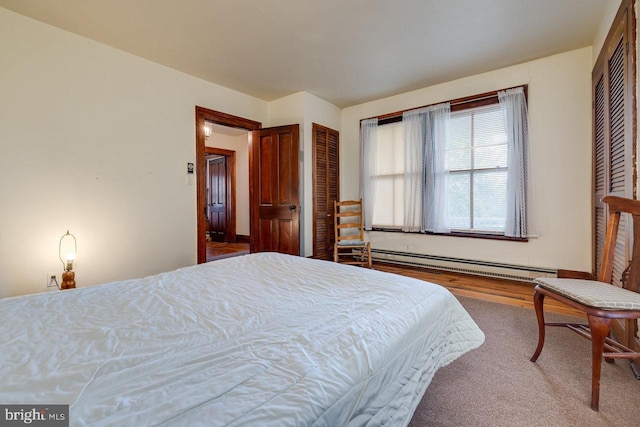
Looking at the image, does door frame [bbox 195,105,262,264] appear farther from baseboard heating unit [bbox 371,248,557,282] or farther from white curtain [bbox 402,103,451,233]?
white curtain [bbox 402,103,451,233]

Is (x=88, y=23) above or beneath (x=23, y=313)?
above

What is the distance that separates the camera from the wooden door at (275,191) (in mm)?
3914

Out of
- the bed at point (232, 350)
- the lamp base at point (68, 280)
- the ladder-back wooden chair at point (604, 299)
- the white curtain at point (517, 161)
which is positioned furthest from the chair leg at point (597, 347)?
the lamp base at point (68, 280)

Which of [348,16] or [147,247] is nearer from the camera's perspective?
[348,16]

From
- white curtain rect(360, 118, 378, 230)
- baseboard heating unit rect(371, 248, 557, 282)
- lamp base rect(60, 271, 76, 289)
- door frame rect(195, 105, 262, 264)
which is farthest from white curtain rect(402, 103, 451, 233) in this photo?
lamp base rect(60, 271, 76, 289)

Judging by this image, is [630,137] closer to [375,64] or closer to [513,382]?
[513,382]

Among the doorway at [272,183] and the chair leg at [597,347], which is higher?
the doorway at [272,183]

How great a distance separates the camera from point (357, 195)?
470cm

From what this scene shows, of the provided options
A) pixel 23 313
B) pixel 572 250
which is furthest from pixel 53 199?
pixel 572 250

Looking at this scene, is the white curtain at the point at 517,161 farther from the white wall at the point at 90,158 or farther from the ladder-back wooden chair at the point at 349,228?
the white wall at the point at 90,158

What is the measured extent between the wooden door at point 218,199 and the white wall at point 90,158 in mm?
3201

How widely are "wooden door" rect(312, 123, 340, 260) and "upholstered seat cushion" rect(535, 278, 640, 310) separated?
293cm

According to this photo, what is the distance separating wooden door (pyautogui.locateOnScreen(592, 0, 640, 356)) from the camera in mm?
1754

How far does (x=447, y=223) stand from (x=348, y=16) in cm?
273
